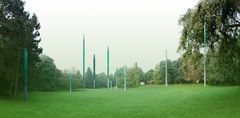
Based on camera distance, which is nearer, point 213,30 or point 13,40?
point 213,30

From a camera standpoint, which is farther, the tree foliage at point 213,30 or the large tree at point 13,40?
the large tree at point 13,40

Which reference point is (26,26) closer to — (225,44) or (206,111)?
(225,44)

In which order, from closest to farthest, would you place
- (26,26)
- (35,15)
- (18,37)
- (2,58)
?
1. (2,58)
2. (18,37)
3. (26,26)
4. (35,15)

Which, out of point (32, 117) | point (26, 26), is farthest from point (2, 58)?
point (32, 117)

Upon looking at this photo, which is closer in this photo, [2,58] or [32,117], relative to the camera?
[32,117]

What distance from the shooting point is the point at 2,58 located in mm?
38625

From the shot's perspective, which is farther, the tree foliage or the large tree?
the large tree

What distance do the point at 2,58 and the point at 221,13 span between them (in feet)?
66.6

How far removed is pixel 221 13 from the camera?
2828 cm

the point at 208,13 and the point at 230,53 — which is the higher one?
the point at 208,13

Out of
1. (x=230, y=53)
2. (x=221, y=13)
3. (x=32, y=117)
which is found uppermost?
(x=221, y=13)

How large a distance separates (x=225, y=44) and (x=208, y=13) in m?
2.86

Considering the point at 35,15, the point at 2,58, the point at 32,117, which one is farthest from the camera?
the point at 35,15

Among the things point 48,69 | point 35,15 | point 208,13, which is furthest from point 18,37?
point 48,69
